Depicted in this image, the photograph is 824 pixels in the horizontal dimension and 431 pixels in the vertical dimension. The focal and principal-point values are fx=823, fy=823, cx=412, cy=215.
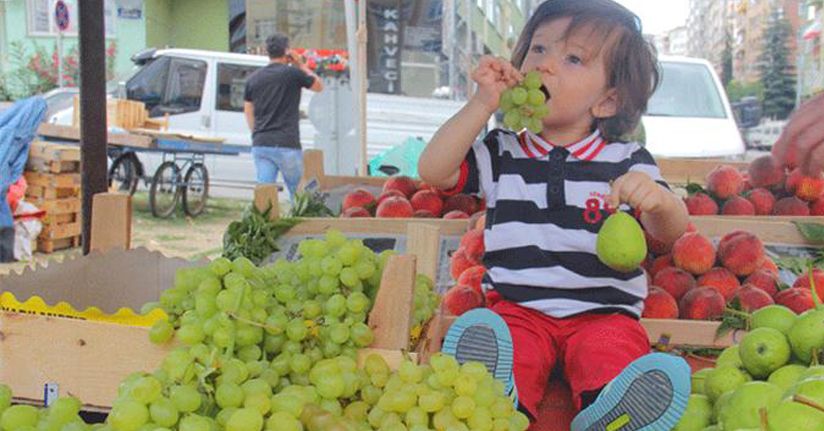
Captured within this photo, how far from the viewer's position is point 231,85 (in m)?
11.8

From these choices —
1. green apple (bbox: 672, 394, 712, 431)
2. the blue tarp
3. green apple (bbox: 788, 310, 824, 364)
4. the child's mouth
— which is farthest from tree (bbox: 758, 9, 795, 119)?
green apple (bbox: 672, 394, 712, 431)

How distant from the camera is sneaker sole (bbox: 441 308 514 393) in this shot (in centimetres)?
167

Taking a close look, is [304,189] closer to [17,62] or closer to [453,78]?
[453,78]

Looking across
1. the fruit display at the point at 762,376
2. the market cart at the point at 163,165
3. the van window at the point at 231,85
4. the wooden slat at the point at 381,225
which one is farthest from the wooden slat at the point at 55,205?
the fruit display at the point at 762,376

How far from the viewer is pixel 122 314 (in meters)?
1.81

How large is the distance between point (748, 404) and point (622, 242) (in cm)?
56

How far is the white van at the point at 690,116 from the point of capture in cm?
770

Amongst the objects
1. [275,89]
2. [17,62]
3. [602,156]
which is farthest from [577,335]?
[17,62]

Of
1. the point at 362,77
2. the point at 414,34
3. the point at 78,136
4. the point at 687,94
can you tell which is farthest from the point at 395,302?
the point at 78,136

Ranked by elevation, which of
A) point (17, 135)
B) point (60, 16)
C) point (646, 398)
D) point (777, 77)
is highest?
point (60, 16)

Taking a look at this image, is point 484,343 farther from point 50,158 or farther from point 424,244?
point 50,158

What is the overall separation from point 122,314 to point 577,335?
1.14 metres

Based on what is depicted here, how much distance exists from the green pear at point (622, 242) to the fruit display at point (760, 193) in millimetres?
2071

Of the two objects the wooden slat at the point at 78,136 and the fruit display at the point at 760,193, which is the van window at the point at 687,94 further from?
the wooden slat at the point at 78,136
